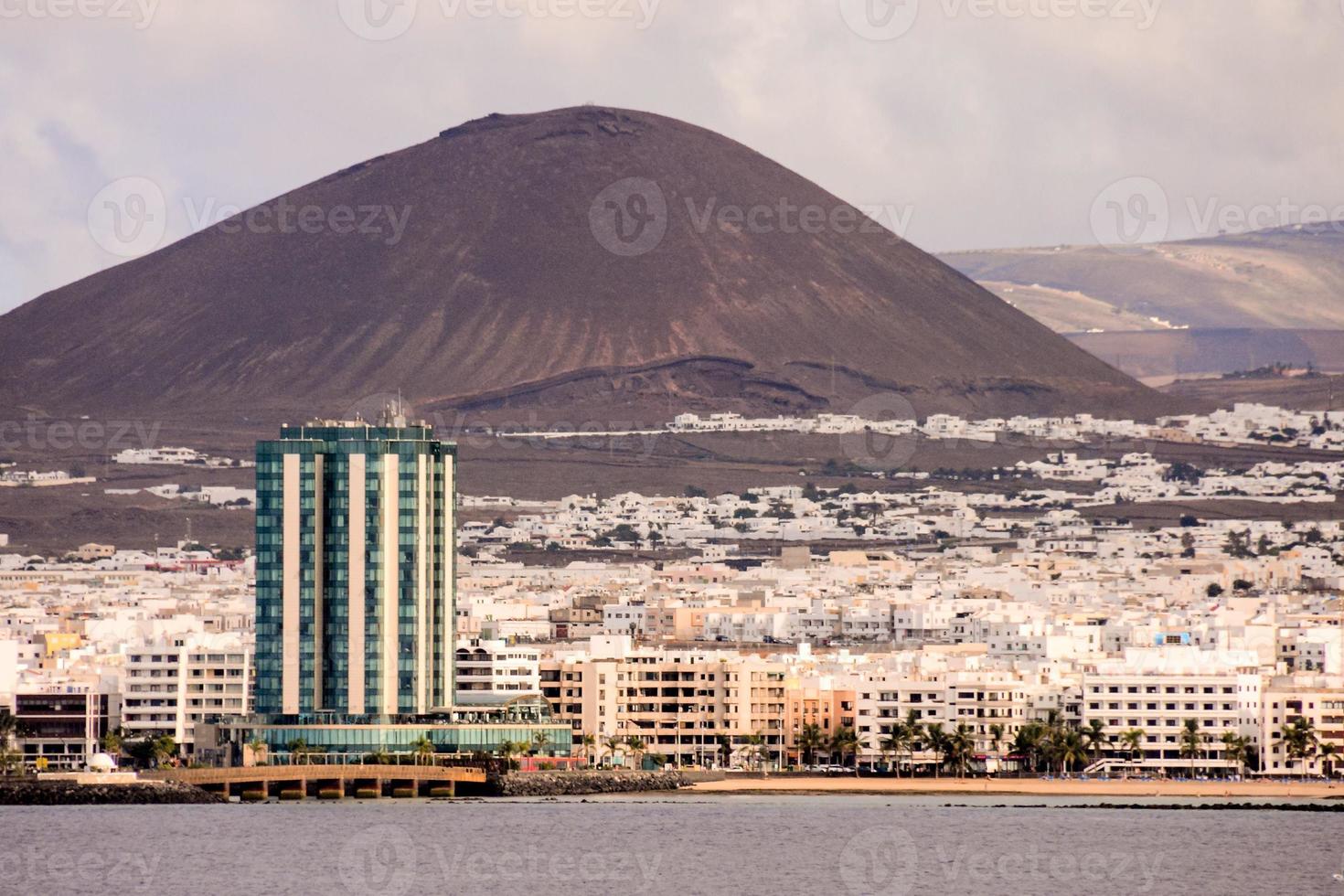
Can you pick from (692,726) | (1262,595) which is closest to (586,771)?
(692,726)

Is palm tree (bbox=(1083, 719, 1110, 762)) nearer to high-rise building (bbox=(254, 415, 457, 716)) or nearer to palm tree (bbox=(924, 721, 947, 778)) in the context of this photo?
palm tree (bbox=(924, 721, 947, 778))

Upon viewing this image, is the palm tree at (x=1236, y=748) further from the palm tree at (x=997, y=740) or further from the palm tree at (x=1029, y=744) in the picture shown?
the palm tree at (x=997, y=740)

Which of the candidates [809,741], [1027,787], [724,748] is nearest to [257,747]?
[724,748]

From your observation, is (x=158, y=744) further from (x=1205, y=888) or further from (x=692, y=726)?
(x=1205, y=888)

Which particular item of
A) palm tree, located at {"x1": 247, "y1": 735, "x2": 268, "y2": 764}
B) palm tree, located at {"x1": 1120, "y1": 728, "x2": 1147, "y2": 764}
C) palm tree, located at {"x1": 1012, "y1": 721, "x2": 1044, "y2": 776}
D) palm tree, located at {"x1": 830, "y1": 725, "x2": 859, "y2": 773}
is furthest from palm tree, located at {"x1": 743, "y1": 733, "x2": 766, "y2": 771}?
palm tree, located at {"x1": 247, "y1": 735, "x2": 268, "y2": 764}

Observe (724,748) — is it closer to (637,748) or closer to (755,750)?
(755,750)

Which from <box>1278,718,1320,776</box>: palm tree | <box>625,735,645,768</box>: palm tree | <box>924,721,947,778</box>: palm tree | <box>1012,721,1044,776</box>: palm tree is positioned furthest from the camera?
<box>625,735,645,768</box>: palm tree
